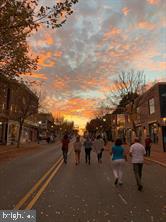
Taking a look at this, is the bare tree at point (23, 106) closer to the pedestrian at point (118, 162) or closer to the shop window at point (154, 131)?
the shop window at point (154, 131)

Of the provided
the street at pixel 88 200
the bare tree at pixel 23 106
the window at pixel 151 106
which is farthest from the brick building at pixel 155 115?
the street at pixel 88 200

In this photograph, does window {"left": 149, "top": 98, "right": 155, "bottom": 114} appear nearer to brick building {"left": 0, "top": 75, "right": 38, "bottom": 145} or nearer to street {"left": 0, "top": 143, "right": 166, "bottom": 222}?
brick building {"left": 0, "top": 75, "right": 38, "bottom": 145}

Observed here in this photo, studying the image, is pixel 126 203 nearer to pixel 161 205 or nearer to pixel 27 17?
pixel 161 205

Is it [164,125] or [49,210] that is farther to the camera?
[164,125]

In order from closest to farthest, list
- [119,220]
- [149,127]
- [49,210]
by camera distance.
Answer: [119,220]
[49,210]
[149,127]

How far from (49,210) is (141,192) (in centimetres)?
357

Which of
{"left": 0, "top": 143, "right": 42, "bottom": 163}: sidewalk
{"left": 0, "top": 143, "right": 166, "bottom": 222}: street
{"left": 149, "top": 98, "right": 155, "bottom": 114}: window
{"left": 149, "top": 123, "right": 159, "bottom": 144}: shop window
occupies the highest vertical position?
{"left": 149, "top": 98, "right": 155, "bottom": 114}: window

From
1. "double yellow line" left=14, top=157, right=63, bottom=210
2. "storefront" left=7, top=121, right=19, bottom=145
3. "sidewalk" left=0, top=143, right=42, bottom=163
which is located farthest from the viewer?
"storefront" left=7, top=121, right=19, bottom=145

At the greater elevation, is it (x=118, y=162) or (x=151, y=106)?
(x=151, y=106)

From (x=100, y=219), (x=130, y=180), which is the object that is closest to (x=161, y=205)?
(x=100, y=219)

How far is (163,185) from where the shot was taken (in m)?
9.94

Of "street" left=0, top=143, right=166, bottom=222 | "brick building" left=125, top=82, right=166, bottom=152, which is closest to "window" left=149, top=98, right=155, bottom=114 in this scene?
"brick building" left=125, top=82, right=166, bottom=152

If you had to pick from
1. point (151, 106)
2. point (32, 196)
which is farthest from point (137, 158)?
point (151, 106)

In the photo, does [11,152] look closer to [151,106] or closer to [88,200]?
[151,106]
